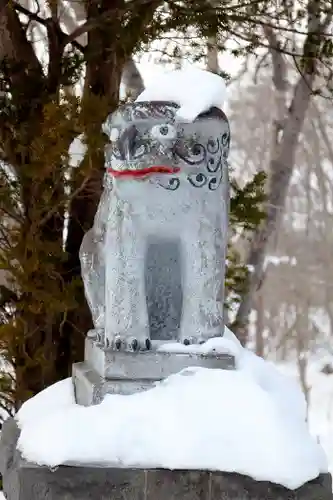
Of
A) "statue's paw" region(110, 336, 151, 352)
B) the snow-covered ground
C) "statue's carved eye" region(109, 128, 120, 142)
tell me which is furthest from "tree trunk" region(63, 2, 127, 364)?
the snow-covered ground

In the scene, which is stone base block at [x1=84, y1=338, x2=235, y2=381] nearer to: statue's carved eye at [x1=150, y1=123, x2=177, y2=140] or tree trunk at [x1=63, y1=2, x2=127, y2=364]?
statue's carved eye at [x1=150, y1=123, x2=177, y2=140]

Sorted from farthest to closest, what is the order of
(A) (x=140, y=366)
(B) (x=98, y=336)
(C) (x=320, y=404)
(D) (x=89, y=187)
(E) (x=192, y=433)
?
(C) (x=320, y=404)
(D) (x=89, y=187)
(B) (x=98, y=336)
(A) (x=140, y=366)
(E) (x=192, y=433)

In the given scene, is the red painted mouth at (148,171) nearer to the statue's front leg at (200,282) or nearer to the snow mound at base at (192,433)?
the statue's front leg at (200,282)

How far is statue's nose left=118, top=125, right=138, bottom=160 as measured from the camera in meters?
1.72

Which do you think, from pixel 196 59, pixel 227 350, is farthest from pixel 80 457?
pixel 196 59

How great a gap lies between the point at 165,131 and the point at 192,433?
0.67m

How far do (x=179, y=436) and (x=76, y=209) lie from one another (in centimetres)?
186

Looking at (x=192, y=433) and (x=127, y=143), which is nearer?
(x=192, y=433)

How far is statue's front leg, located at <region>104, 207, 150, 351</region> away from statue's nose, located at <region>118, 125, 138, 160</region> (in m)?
0.14

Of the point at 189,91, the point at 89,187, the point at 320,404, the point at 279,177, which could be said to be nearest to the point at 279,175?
the point at 279,177

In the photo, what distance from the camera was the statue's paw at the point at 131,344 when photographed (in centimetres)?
171

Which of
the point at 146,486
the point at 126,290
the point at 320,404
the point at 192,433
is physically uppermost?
the point at 126,290

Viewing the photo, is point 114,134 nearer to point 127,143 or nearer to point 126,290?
point 127,143

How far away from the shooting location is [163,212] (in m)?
1.74
